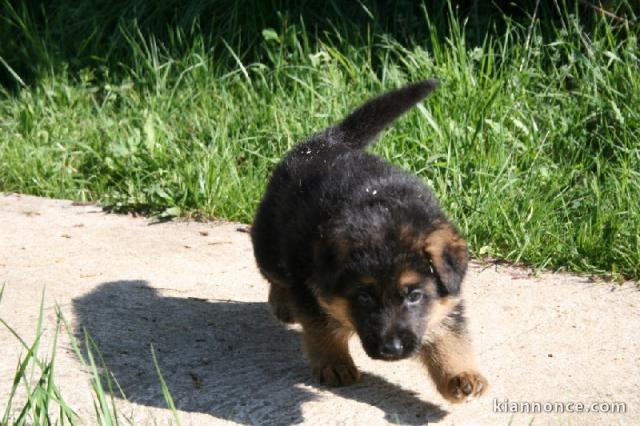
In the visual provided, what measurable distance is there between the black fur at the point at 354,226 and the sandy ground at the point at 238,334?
13.7 inches

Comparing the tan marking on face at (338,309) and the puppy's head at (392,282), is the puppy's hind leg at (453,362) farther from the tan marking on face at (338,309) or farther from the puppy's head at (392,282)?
the tan marking on face at (338,309)

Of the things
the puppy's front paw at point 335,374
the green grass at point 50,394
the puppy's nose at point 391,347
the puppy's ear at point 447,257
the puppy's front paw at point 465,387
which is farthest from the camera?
the puppy's front paw at point 335,374

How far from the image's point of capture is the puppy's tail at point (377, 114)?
475cm

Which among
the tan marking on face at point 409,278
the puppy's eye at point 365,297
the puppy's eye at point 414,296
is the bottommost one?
the puppy's eye at point 414,296

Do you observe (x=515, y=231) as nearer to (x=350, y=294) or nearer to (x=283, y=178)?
(x=283, y=178)

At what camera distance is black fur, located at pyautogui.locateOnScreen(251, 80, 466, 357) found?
3469mm

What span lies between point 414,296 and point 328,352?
1.82ft

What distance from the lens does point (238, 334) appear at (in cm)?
445

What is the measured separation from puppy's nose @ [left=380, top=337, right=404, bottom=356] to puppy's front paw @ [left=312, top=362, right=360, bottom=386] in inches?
19.6

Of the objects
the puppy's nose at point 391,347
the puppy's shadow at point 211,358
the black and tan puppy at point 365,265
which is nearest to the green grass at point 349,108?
the puppy's shadow at point 211,358

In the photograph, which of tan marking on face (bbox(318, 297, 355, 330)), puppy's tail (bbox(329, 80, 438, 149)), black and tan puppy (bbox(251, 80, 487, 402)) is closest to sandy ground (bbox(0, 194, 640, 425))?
black and tan puppy (bbox(251, 80, 487, 402))

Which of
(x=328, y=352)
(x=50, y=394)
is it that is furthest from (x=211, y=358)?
(x=50, y=394)

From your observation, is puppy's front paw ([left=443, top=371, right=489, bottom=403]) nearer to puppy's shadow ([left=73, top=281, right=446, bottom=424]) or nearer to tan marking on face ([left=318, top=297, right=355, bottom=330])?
puppy's shadow ([left=73, top=281, right=446, bottom=424])

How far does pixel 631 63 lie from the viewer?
6215 millimetres
